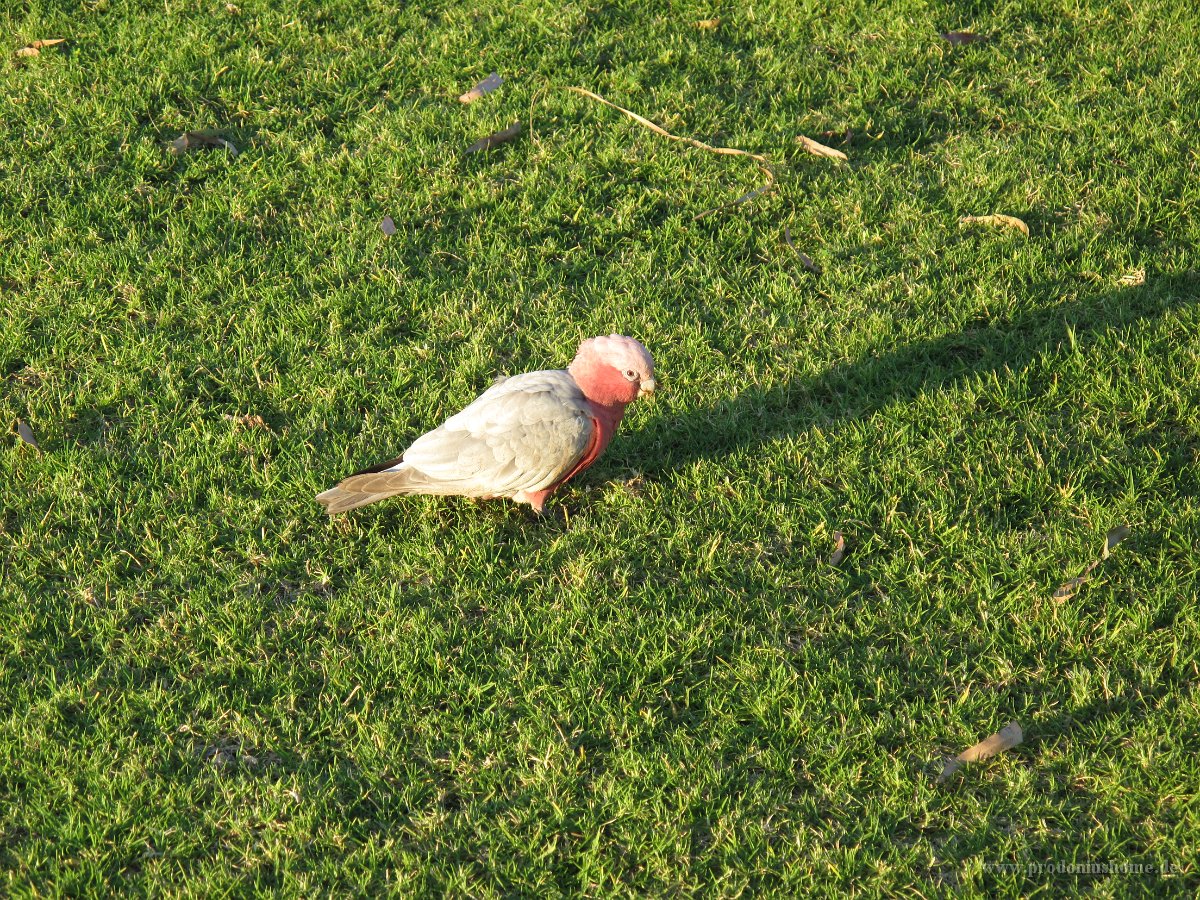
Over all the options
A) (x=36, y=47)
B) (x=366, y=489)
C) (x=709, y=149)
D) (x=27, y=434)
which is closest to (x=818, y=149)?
(x=709, y=149)

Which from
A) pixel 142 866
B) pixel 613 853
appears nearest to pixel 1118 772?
pixel 613 853

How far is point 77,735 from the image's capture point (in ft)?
10.6

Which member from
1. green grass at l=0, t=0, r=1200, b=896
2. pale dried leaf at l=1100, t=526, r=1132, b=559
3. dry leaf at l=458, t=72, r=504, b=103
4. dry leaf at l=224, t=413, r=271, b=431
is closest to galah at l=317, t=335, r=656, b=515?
green grass at l=0, t=0, r=1200, b=896

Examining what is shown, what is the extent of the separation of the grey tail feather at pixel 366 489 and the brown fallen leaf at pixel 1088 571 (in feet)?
7.53

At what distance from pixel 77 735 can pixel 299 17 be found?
4941 mm

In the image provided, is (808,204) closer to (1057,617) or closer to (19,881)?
(1057,617)

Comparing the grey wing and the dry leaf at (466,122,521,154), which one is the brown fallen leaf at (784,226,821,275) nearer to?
the dry leaf at (466,122,521,154)

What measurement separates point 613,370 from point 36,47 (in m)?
4.76

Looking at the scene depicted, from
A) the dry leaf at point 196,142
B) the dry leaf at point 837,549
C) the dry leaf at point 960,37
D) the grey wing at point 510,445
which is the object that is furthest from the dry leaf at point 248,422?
the dry leaf at point 960,37

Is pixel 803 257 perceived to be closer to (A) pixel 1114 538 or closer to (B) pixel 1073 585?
(A) pixel 1114 538

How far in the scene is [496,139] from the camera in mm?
5789

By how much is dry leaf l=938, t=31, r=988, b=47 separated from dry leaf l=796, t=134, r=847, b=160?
4.66 ft

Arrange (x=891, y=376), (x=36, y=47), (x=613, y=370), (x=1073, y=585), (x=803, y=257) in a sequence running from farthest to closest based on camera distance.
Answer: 1. (x=36, y=47)
2. (x=803, y=257)
3. (x=891, y=376)
4. (x=613, y=370)
5. (x=1073, y=585)

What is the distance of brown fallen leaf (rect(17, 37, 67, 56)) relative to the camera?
6.33 meters
